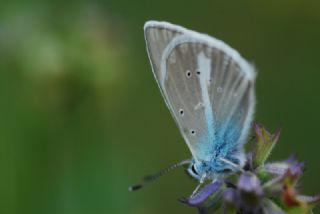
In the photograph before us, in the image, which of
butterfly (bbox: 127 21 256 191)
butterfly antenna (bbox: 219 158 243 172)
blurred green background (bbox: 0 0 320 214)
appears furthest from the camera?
blurred green background (bbox: 0 0 320 214)

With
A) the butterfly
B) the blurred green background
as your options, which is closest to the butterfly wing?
the butterfly

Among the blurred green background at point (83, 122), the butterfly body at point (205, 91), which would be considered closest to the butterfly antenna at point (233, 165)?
the butterfly body at point (205, 91)

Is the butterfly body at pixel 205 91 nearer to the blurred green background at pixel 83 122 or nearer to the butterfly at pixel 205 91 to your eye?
the butterfly at pixel 205 91

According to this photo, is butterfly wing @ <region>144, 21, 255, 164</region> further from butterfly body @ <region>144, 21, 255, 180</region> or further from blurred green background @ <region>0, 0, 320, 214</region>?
blurred green background @ <region>0, 0, 320, 214</region>

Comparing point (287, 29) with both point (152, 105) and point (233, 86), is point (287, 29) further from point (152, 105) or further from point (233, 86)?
point (233, 86)

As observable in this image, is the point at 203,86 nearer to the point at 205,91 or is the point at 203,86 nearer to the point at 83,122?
the point at 205,91

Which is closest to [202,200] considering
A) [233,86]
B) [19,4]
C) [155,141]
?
[233,86]

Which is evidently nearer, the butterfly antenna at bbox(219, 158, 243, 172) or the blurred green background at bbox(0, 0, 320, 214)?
the butterfly antenna at bbox(219, 158, 243, 172)
